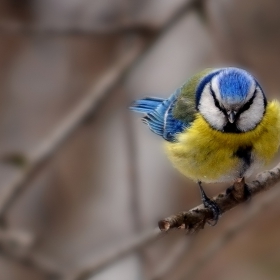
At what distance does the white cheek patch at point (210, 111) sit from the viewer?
1.17 meters

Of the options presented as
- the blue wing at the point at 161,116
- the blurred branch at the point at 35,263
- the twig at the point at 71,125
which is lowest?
the blurred branch at the point at 35,263

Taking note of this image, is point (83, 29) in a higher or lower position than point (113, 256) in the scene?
higher

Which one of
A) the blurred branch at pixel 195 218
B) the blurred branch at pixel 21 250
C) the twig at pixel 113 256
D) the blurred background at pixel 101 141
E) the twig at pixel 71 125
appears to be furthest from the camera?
the blurred background at pixel 101 141

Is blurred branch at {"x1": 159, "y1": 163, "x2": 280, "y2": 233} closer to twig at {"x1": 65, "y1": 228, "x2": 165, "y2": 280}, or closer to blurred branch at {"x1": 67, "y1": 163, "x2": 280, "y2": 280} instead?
blurred branch at {"x1": 67, "y1": 163, "x2": 280, "y2": 280}

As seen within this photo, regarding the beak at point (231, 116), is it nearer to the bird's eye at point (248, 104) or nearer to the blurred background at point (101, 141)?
the bird's eye at point (248, 104)

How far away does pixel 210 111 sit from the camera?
1203 millimetres

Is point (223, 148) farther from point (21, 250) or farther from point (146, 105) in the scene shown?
point (21, 250)

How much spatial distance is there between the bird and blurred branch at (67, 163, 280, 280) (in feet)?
0.07

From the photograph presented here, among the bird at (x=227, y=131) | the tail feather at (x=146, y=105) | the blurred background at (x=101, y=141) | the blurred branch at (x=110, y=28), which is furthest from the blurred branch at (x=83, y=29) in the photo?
the blurred background at (x=101, y=141)

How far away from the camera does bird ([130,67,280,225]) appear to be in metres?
1.12

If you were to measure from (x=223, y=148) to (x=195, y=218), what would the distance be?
0.67ft

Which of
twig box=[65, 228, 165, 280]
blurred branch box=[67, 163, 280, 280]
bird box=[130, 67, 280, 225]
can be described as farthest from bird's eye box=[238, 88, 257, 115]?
twig box=[65, 228, 165, 280]

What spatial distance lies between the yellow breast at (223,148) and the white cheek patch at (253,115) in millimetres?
13

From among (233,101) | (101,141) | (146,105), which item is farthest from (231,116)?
(101,141)
